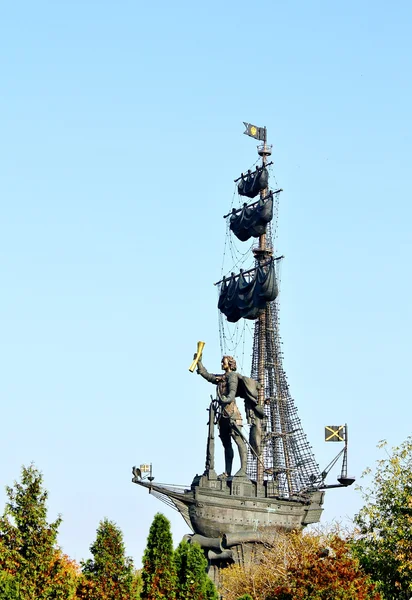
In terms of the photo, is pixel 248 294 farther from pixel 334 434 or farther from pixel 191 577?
pixel 191 577

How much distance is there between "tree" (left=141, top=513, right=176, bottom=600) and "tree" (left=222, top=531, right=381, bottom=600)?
486cm

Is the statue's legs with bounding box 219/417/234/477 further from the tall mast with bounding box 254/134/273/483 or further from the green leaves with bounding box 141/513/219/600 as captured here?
the green leaves with bounding box 141/513/219/600

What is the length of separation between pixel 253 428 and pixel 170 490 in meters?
8.02

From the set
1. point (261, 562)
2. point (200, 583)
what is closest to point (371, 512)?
point (261, 562)

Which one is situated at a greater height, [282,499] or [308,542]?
[282,499]

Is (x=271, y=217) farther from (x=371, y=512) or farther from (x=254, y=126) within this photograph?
(x=371, y=512)

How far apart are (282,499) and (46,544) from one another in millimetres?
26691

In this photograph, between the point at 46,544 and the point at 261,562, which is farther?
the point at 261,562

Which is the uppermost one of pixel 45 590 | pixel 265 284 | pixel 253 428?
pixel 265 284

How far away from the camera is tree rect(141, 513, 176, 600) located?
33719mm

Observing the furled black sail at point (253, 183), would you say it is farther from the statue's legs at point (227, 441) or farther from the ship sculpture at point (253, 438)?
the statue's legs at point (227, 441)

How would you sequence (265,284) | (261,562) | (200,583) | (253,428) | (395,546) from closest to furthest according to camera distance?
(200,583), (395,546), (261,562), (253,428), (265,284)

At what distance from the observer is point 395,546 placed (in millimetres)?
47250

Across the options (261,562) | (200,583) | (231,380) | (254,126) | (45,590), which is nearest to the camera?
(45,590)
